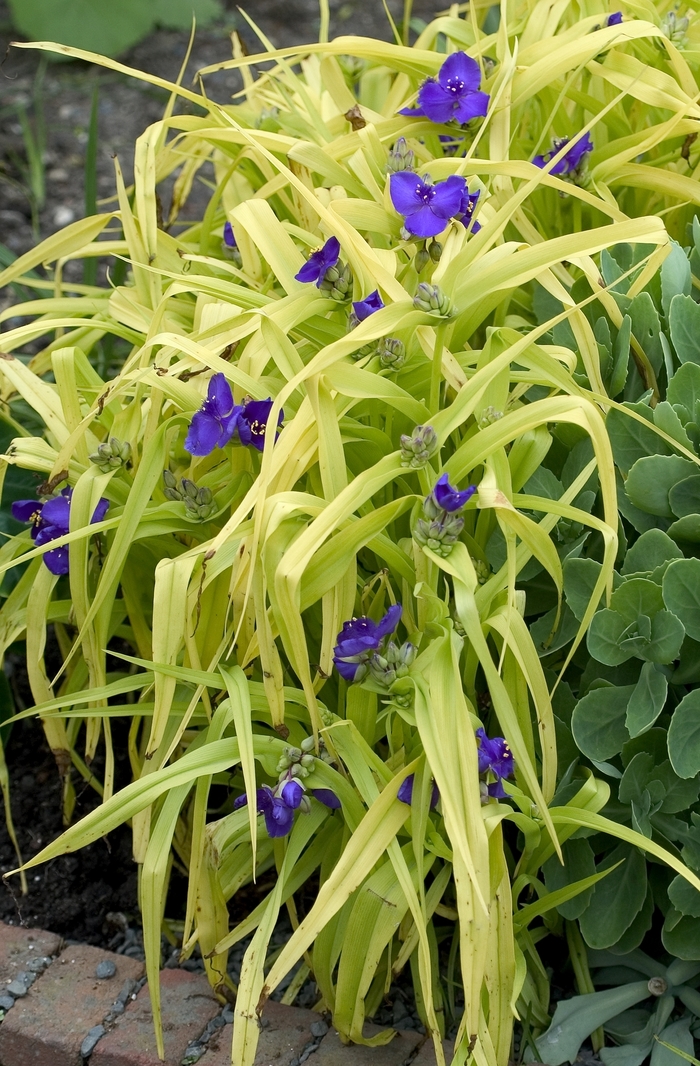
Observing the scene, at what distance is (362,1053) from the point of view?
1142 millimetres

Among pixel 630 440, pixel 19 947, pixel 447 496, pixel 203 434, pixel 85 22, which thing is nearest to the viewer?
pixel 447 496

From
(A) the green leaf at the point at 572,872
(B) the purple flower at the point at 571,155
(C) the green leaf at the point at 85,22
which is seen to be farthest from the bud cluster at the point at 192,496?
(C) the green leaf at the point at 85,22

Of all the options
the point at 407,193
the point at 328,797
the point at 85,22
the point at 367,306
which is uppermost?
the point at 85,22

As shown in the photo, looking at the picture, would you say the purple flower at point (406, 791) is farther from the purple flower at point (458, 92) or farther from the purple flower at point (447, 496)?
the purple flower at point (458, 92)

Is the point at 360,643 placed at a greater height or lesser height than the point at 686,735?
greater

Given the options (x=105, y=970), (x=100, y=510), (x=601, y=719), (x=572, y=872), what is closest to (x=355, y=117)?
(x=100, y=510)

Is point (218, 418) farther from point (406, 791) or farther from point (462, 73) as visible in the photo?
point (462, 73)

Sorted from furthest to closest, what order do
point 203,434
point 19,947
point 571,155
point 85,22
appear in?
1. point 85,22
2. point 571,155
3. point 19,947
4. point 203,434

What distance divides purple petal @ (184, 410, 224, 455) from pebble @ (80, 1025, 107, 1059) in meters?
0.73

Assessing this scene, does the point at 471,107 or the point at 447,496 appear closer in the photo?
the point at 447,496

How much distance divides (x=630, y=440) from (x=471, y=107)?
1.75 feet

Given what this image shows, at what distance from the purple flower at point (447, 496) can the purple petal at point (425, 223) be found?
1.01ft

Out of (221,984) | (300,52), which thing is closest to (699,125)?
(300,52)

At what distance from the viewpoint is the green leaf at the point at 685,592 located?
3.47 feet
